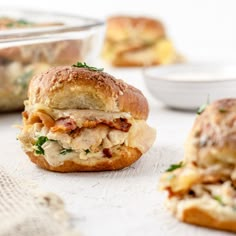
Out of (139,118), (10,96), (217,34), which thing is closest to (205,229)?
(139,118)

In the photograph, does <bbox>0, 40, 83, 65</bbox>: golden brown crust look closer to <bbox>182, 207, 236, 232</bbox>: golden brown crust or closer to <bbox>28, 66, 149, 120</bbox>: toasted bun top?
Result: <bbox>28, 66, 149, 120</bbox>: toasted bun top

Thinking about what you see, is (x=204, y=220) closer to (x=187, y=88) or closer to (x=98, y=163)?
(x=98, y=163)

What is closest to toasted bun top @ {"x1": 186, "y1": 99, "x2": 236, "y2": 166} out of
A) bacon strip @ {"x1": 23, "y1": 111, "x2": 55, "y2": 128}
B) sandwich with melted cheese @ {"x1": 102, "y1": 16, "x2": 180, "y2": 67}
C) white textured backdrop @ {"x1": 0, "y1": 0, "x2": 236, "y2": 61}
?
bacon strip @ {"x1": 23, "y1": 111, "x2": 55, "y2": 128}

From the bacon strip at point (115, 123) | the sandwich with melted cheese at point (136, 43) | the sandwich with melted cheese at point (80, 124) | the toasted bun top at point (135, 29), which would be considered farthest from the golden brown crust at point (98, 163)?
the toasted bun top at point (135, 29)

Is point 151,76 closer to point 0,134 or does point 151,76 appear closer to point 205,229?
point 0,134

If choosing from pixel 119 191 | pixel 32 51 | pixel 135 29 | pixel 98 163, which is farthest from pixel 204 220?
pixel 135 29

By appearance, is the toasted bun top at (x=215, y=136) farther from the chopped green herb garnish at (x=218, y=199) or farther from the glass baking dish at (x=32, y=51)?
the glass baking dish at (x=32, y=51)
